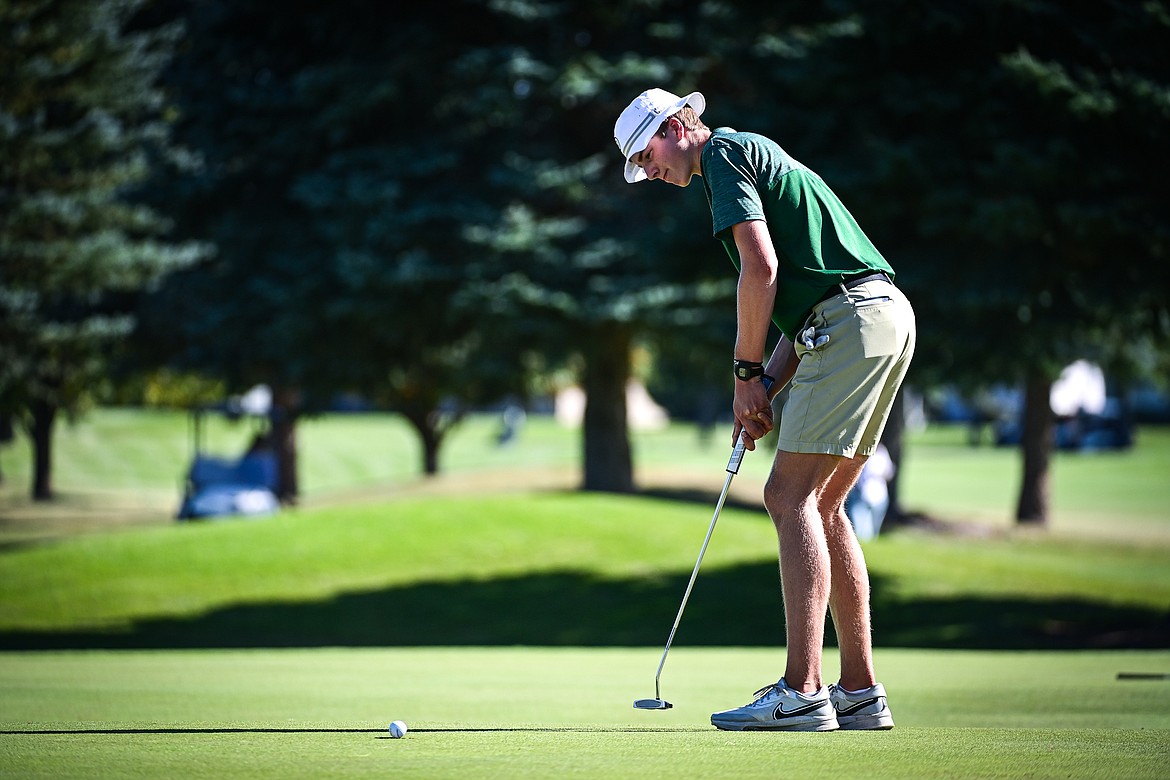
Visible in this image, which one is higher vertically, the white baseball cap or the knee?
the white baseball cap

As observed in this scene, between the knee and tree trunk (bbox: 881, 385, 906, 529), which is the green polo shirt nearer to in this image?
the knee

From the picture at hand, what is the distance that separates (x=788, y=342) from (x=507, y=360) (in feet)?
58.2

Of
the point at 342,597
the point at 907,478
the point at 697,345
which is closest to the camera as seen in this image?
the point at 342,597

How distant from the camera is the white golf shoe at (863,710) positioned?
174 inches

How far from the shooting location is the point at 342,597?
52.6ft

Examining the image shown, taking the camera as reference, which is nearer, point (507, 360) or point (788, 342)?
point (788, 342)

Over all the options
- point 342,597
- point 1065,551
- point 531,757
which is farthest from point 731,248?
point 1065,551

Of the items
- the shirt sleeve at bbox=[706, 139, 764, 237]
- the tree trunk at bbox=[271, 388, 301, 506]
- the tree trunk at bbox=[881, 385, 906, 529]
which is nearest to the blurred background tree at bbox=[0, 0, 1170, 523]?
the tree trunk at bbox=[881, 385, 906, 529]

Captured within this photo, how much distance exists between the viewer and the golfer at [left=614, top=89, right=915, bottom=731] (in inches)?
170

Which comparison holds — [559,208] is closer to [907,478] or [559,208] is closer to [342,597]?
[342,597]

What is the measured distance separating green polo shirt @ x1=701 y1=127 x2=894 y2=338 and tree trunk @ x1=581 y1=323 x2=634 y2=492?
59.3 ft

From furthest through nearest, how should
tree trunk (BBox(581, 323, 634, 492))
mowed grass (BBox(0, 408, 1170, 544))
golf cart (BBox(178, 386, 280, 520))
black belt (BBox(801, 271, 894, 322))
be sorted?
mowed grass (BBox(0, 408, 1170, 544)) → golf cart (BBox(178, 386, 280, 520)) → tree trunk (BBox(581, 323, 634, 492)) → black belt (BBox(801, 271, 894, 322))

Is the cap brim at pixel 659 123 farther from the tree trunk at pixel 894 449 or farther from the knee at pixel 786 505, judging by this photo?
the tree trunk at pixel 894 449

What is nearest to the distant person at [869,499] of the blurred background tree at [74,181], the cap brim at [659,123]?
the blurred background tree at [74,181]
